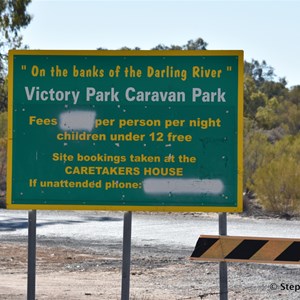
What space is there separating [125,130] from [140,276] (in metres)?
5.71

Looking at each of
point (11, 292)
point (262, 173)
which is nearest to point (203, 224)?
point (262, 173)

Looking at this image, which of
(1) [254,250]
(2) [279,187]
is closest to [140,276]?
(1) [254,250]

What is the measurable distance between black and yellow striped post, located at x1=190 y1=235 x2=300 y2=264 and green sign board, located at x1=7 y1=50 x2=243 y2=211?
0.34 metres

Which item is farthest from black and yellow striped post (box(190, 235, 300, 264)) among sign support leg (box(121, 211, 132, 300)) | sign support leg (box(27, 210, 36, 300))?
sign support leg (box(27, 210, 36, 300))

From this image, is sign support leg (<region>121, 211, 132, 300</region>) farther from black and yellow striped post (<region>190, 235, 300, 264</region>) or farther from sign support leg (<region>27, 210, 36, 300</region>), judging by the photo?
sign support leg (<region>27, 210, 36, 300</region>)

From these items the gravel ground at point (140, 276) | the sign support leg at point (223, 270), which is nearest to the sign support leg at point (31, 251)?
the sign support leg at point (223, 270)

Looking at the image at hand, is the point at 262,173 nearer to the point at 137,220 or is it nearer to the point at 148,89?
the point at 137,220

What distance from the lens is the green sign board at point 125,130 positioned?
8125 mm

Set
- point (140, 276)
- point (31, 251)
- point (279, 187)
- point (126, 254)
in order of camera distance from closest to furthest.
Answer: point (126, 254) → point (31, 251) → point (140, 276) → point (279, 187)

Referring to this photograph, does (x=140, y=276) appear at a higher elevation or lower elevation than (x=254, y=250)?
lower

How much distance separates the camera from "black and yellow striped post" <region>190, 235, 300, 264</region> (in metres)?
7.83

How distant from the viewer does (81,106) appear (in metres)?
8.25

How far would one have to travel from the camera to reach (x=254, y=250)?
25.8 ft

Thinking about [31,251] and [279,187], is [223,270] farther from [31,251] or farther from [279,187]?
[279,187]
